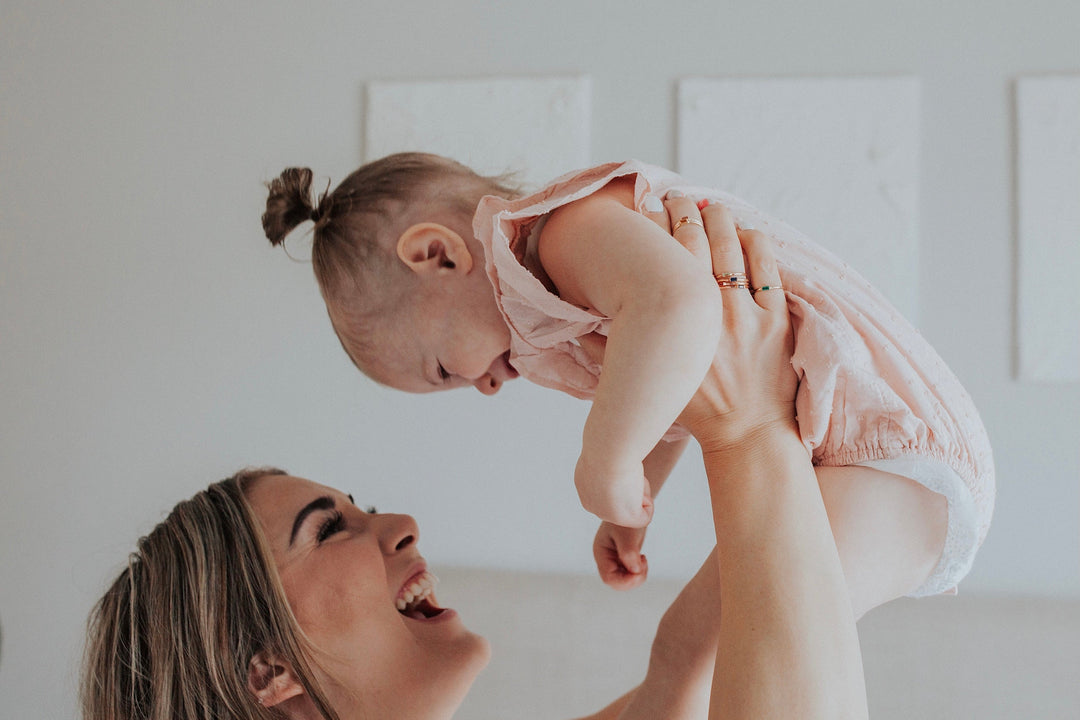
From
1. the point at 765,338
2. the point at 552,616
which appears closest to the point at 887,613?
the point at 552,616

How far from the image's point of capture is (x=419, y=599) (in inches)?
56.4

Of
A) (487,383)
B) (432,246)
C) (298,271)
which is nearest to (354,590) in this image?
(487,383)

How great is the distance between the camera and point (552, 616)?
Result: 2.00 metres

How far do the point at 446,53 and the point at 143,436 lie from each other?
1299mm

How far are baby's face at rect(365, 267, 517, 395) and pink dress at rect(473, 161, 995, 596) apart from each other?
0.22ft

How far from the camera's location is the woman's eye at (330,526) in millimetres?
1298

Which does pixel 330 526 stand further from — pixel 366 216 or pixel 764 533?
pixel 764 533

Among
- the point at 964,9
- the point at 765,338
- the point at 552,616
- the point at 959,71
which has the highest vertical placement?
the point at 964,9

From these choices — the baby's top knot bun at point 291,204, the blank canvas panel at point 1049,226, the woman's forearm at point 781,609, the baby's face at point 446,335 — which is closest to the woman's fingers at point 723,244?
the woman's forearm at point 781,609

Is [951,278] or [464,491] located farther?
[464,491]

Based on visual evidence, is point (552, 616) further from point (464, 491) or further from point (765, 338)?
point (765, 338)

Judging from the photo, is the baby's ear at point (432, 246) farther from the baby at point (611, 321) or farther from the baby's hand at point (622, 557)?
the baby's hand at point (622, 557)

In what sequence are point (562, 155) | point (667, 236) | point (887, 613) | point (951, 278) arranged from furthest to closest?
1. point (562, 155)
2. point (951, 278)
3. point (887, 613)
4. point (667, 236)

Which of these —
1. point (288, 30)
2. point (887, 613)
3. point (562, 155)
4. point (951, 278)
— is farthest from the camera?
point (288, 30)
